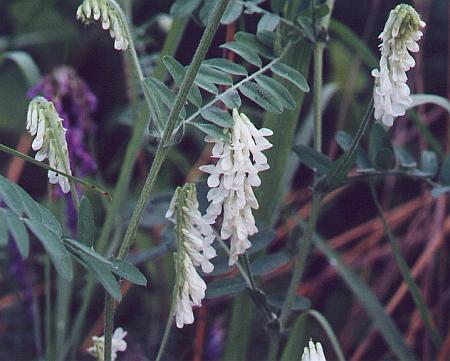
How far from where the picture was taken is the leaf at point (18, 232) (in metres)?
0.80

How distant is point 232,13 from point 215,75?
237 mm

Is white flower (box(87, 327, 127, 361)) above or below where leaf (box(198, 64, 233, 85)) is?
below

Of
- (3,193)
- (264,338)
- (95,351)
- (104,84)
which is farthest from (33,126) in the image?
(104,84)

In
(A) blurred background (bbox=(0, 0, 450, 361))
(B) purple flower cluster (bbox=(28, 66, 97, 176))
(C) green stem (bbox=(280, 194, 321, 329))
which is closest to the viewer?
(C) green stem (bbox=(280, 194, 321, 329))

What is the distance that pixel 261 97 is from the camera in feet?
3.28

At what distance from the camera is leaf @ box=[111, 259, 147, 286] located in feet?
2.90

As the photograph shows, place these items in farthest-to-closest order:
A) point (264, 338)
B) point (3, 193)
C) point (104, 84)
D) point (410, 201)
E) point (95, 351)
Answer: point (104, 84) < point (410, 201) < point (264, 338) < point (95, 351) < point (3, 193)

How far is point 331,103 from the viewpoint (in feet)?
7.01

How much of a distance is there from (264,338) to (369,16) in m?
0.80

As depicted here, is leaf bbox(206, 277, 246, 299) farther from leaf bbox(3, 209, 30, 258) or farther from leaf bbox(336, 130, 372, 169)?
leaf bbox(3, 209, 30, 258)

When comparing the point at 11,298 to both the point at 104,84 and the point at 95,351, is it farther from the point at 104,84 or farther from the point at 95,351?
the point at 95,351

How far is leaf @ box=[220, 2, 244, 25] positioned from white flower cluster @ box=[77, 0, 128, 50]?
0.85ft

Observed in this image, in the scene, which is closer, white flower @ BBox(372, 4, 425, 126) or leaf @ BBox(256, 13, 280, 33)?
white flower @ BBox(372, 4, 425, 126)

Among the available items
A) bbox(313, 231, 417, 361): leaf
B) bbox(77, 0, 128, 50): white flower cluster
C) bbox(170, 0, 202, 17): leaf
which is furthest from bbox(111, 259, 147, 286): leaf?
bbox(313, 231, 417, 361): leaf
